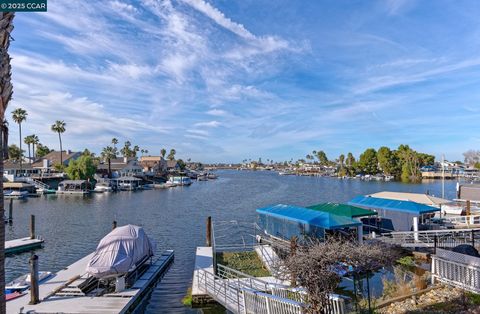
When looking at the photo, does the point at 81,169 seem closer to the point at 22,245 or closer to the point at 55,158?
the point at 55,158

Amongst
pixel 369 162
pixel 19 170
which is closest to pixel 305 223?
pixel 19 170

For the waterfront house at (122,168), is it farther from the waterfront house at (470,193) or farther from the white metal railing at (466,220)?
the white metal railing at (466,220)

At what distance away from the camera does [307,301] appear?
8.81 meters

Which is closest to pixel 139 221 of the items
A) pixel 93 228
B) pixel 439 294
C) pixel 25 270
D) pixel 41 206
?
pixel 93 228

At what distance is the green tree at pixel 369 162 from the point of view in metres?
150

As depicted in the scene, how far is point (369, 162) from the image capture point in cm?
15050

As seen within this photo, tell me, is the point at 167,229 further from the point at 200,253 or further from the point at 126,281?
the point at 126,281

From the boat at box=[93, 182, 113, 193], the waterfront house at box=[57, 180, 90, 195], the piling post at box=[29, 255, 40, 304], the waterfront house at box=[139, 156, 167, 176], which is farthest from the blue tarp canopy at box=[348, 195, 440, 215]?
the waterfront house at box=[139, 156, 167, 176]

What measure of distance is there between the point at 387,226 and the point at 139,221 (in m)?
29.7

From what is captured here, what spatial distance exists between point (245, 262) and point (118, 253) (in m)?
8.35

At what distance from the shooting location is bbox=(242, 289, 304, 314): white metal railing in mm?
9475

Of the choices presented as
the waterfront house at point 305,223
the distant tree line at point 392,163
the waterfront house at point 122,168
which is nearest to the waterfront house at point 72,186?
the waterfront house at point 122,168

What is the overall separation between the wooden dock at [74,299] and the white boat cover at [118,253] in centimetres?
112

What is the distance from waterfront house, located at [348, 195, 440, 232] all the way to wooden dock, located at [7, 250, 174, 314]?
1771 cm
